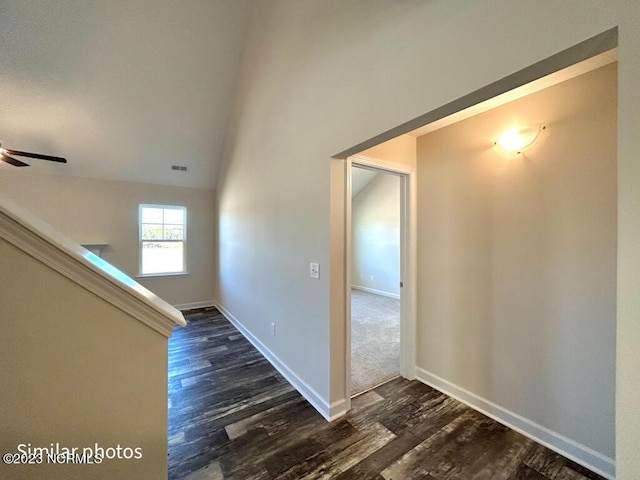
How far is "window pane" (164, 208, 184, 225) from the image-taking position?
4.93 meters

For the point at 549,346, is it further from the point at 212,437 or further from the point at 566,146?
the point at 212,437

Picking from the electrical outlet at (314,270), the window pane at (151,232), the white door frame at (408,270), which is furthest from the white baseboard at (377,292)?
the window pane at (151,232)

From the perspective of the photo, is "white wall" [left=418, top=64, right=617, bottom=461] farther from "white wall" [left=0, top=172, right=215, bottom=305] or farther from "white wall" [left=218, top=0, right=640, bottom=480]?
"white wall" [left=0, top=172, right=215, bottom=305]

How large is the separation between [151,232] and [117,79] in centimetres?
255

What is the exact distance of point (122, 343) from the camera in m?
A: 0.85

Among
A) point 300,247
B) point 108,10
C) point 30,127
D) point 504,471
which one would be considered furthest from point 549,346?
point 30,127

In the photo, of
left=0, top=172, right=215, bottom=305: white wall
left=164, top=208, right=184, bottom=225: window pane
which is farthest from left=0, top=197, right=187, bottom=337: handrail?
left=164, top=208, right=184, bottom=225: window pane

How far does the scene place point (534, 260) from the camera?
1.79 m

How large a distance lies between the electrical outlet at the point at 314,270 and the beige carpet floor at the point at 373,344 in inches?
46.7

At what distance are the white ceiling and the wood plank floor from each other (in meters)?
3.71

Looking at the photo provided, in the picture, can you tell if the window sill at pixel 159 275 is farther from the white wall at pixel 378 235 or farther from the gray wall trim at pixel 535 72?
the gray wall trim at pixel 535 72

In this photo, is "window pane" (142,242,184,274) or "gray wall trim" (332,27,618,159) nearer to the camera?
"gray wall trim" (332,27,618,159)

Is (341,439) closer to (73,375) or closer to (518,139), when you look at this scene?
(73,375)

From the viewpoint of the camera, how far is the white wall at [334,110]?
0.76 m
